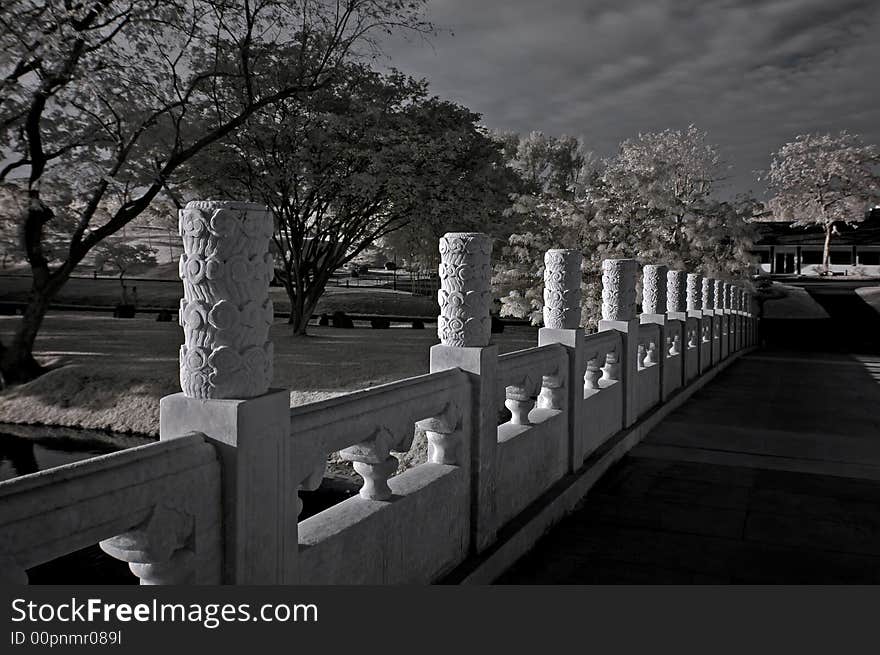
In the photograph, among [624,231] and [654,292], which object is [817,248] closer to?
[624,231]

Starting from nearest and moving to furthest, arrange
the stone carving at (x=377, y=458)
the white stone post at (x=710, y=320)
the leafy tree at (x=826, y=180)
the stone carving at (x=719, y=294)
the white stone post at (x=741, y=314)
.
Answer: the stone carving at (x=377, y=458) < the white stone post at (x=710, y=320) < the stone carving at (x=719, y=294) < the white stone post at (x=741, y=314) < the leafy tree at (x=826, y=180)

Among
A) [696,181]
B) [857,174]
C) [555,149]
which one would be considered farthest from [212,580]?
[857,174]

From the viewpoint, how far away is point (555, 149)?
44781 millimetres

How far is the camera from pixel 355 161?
64.0 ft

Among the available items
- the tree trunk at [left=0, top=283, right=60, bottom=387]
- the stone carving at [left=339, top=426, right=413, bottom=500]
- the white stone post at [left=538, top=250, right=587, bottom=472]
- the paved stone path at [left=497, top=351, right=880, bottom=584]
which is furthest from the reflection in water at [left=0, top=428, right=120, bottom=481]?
the stone carving at [left=339, top=426, right=413, bottom=500]

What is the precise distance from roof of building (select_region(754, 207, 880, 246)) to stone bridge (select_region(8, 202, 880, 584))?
143ft

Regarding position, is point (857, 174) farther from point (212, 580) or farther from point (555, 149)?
point (212, 580)

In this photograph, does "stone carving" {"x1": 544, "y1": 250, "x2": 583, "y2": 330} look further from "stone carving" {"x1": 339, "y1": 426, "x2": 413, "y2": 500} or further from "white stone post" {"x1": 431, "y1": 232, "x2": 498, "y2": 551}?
"stone carving" {"x1": 339, "y1": 426, "x2": 413, "y2": 500}

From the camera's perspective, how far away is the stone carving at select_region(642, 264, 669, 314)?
10.3 m

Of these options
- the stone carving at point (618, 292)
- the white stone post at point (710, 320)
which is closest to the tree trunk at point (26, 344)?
the stone carving at point (618, 292)

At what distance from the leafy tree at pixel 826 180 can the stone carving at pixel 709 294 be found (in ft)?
115

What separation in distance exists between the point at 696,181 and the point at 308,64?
1462cm

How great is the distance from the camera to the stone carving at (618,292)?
795 cm

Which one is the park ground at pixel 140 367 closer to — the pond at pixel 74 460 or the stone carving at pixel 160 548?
the pond at pixel 74 460
